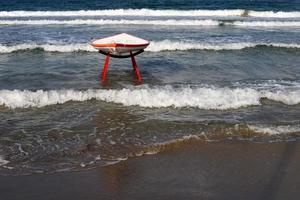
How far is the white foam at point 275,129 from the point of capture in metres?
7.45

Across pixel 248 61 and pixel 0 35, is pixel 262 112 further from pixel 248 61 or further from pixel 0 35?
pixel 0 35

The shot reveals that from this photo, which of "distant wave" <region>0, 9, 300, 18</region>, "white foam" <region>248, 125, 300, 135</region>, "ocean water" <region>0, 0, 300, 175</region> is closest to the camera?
"ocean water" <region>0, 0, 300, 175</region>

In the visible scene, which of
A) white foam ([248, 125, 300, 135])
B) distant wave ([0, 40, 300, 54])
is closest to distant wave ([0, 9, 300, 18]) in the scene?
distant wave ([0, 40, 300, 54])

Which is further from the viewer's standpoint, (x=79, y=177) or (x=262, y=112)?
(x=262, y=112)

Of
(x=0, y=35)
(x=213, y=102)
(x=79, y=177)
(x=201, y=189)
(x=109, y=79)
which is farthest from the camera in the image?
(x=0, y=35)

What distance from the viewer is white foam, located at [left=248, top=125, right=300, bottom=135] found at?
7453 mm

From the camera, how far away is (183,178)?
566 cm

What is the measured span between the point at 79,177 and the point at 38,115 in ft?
10.4

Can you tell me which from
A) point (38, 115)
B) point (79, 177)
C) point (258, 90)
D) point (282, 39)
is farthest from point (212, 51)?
point (79, 177)

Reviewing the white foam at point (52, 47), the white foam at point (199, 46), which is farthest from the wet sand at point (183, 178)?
the white foam at point (52, 47)

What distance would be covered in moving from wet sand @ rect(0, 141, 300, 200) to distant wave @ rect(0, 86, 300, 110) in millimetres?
2647

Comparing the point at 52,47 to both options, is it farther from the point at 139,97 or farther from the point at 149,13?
the point at 149,13

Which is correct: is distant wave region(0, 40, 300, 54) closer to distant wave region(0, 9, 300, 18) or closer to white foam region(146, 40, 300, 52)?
white foam region(146, 40, 300, 52)

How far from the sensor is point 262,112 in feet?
28.8
